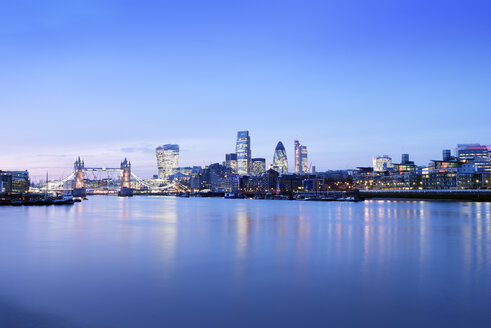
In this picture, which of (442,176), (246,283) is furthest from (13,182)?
(246,283)

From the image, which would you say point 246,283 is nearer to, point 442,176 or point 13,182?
point 442,176

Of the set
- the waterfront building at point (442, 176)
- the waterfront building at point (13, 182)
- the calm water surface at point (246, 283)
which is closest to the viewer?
the calm water surface at point (246, 283)

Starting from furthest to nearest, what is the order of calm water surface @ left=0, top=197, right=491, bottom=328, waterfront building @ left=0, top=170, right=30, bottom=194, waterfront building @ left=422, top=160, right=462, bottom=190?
waterfront building @ left=422, top=160, right=462, bottom=190 < waterfront building @ left=0, top=170, right=30, bottom=194 < calm water surface @ left=0, top=197, right=491, bottom=328

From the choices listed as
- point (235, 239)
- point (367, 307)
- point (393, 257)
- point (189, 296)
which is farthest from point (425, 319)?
point (235, 239)

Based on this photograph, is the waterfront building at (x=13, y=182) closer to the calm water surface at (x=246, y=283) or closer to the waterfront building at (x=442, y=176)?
the calm water surface at (x=246, y=283)

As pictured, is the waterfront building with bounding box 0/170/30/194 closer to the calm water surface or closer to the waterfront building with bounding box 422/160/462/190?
the calm water surface

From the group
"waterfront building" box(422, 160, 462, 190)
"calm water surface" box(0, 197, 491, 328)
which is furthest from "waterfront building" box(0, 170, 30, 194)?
"waterfront building" box(422, 160, 462, 190)

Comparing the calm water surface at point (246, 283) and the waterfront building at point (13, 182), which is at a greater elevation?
the waterfront building at point (13, 182)

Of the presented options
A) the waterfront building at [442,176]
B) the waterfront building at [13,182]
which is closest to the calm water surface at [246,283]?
the waterfront building at [442,176]

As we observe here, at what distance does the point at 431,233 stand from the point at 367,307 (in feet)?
64.8

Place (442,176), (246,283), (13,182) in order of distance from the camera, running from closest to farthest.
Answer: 1. (246,283)
2. (442,176)
3. (13,182)

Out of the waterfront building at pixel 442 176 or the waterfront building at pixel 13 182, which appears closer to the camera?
the waterfront building at pixel 13 182

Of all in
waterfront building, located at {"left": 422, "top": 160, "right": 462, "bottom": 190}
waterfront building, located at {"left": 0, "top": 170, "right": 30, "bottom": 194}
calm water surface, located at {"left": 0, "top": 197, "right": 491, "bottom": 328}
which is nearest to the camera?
calm water surface, located at {"left": 0, "top": 197, "right": 491, "bottom": 328}

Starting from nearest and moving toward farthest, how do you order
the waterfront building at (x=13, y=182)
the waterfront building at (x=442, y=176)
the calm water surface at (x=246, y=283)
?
the calm water surface at (x=246, y=283)
the waterfront building at (x=13, y=182)
the waterfront building at (x=442, y=176)
